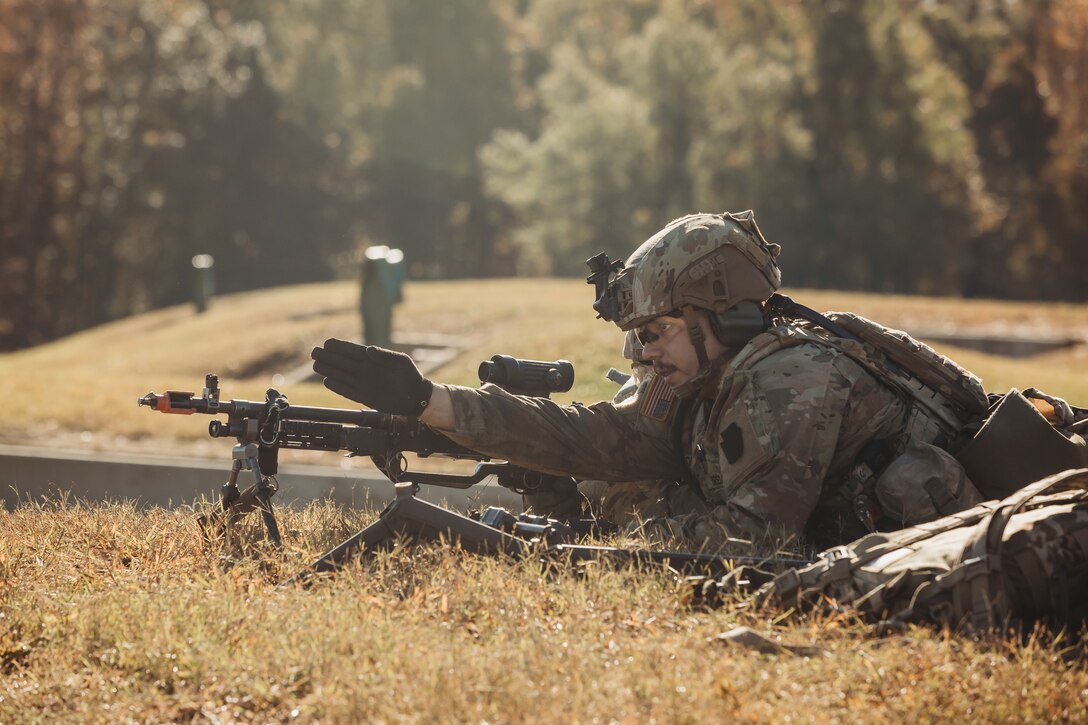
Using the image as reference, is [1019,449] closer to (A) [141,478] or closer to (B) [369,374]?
(B) [369,374]

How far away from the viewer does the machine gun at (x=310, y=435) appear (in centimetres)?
582

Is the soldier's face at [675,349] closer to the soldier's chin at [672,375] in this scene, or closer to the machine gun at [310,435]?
the soldier's chin at [672,375]

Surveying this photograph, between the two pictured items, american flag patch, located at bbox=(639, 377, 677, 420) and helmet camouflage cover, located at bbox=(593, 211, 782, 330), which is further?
american flag patch, located at bbox=(639, 377, 677, 420)

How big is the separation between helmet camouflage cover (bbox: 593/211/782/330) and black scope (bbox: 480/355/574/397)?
0.67 metres

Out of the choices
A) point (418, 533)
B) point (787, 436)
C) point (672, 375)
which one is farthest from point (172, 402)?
point (787, 436)

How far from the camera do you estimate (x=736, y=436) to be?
5512 millimetres

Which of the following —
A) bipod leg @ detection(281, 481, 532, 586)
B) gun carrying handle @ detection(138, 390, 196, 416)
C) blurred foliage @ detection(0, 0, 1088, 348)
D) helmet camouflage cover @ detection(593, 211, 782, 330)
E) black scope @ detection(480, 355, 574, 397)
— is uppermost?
blurred foliage @ detection(0, 0, 1088, 348)

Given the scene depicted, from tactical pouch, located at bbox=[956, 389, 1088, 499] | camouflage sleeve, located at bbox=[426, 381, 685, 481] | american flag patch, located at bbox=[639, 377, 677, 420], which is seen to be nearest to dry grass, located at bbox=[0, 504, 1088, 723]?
camouflage sleeve, located at bbox=[426, 381, 685, 481]

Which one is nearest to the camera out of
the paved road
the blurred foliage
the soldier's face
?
the soldier's face

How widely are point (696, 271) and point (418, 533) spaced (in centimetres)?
165

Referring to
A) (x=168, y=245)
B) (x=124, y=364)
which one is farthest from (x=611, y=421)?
(x=168, y=245)

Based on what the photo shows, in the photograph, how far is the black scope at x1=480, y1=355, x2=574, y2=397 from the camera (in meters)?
6.51

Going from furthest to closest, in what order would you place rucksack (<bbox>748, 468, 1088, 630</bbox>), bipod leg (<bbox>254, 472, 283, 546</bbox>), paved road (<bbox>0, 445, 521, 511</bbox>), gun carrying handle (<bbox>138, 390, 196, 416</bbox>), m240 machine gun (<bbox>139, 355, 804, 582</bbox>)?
paved road (<bbox>0, 445, 521, 511</bbox>)
bipod leg (<bbox>254, 472, 283, 546</bbox>)
gun carrying handle (<bbox>138, 390, 196, 416</bbox>)
m240 machine gun (<bbox>139, 355, 804, 582</bbox>)
rucksack (<bbox>748, 468, 1088, 630</bbox>)

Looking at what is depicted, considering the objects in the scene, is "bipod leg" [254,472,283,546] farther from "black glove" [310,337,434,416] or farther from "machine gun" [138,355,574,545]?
"black glove" [310,337,434,416]
